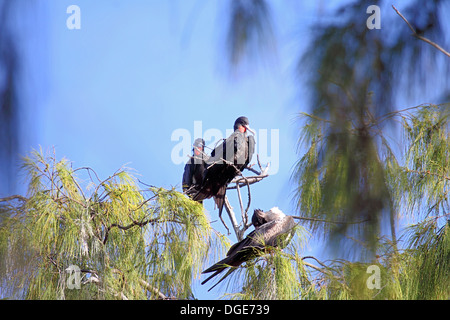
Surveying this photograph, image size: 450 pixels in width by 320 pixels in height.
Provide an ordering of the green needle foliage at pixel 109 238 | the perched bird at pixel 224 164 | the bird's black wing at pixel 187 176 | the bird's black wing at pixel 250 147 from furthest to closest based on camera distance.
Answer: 1. the bird's black wing at pixel 187 176
2. the bird's black wing at pixel 250 147
3. the perched bird at pixel 224 164
4. the green needle foliage at pixel 109 238

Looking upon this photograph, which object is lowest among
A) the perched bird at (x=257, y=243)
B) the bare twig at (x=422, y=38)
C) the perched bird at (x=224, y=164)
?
the perched bird at (x=257, y=243)

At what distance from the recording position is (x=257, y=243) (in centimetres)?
327

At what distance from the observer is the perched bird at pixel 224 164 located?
4.67 meters

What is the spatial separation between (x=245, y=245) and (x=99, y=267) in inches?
32.6

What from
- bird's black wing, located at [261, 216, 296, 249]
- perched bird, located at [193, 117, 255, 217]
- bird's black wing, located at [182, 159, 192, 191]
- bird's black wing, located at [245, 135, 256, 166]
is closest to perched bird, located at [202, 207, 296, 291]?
bird's black wing, located at [261, 216, 296, 249]

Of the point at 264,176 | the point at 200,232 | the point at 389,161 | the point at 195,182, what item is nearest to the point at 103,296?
the point at 200,232

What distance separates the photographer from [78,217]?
3162 mm

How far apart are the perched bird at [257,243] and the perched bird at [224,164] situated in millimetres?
1007

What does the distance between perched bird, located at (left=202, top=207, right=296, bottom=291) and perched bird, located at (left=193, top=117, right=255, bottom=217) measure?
1007 millimetres

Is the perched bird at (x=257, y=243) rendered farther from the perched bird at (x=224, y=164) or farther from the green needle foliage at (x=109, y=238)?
the perched bird at (x=224, y=164)

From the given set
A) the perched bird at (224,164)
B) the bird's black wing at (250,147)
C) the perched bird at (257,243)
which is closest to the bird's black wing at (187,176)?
the perched bird at (224,164)
